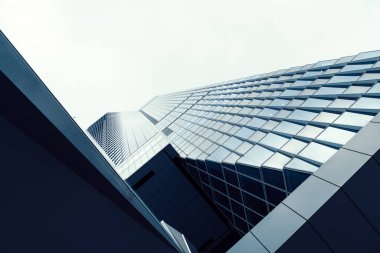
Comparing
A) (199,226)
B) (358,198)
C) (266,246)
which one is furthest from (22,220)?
(199,226)

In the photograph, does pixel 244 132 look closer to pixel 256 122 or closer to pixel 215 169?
pixel 256 122

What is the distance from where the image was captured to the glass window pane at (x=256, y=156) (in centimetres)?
1862

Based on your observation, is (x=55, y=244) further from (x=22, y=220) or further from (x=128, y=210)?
(x=128, y=210)

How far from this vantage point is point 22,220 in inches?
139

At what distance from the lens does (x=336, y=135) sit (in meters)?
15.4

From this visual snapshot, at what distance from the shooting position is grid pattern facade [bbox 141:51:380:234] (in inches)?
621

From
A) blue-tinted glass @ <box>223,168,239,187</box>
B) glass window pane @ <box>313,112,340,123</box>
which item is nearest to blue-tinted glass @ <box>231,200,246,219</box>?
blue-tinted glass @ <box>223,168,239,187</box>

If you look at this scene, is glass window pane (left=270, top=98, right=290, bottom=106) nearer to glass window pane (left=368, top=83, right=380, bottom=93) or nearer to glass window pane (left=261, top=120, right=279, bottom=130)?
glass window pane (left=261, top=120, right=279, bottom=130)

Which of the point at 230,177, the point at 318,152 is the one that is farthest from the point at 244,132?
the point at 318,152

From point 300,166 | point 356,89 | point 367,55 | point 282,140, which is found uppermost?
point 300,166

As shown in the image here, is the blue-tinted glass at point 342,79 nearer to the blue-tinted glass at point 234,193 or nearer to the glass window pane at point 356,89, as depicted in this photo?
the glass window pane at point 356,89

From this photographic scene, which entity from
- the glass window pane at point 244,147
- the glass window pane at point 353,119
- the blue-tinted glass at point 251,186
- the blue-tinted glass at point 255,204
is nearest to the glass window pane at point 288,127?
the glass window pane at point 244,147

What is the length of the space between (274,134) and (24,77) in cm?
1964

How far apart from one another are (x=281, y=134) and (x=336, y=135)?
16.5 ft
